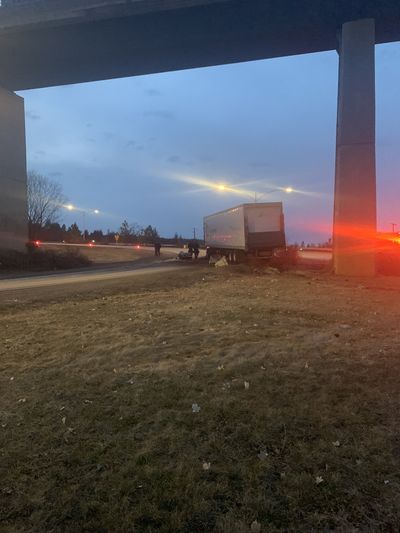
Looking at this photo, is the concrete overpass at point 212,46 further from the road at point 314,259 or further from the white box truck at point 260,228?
the road at point 314,259

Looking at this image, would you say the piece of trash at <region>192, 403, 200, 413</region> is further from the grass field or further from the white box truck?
the white box truck

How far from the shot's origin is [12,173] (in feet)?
114

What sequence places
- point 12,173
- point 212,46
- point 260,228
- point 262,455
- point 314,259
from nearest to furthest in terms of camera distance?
point 262,455, point 212,46, point 260,228, point 12,173, point 314,259

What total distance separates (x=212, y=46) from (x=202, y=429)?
28.2m

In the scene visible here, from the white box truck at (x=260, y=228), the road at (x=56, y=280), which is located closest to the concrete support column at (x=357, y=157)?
the white box truck at (x=260, y=228)

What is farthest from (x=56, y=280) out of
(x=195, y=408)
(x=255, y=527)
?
(x=255, y=527)

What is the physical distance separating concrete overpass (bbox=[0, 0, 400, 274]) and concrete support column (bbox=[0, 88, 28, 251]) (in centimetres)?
11

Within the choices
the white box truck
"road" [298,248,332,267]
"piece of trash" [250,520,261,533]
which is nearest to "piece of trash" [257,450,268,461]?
"piece of trash" [250,520,261,533]

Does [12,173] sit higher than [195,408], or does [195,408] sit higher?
[12,173]

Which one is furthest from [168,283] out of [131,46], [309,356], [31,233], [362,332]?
[31,233]

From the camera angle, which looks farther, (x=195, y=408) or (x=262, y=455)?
(x=195, y=408)

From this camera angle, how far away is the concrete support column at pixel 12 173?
33875 millimetres

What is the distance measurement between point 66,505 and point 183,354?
11.3 feet

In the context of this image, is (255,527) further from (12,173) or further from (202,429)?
(12,173)
